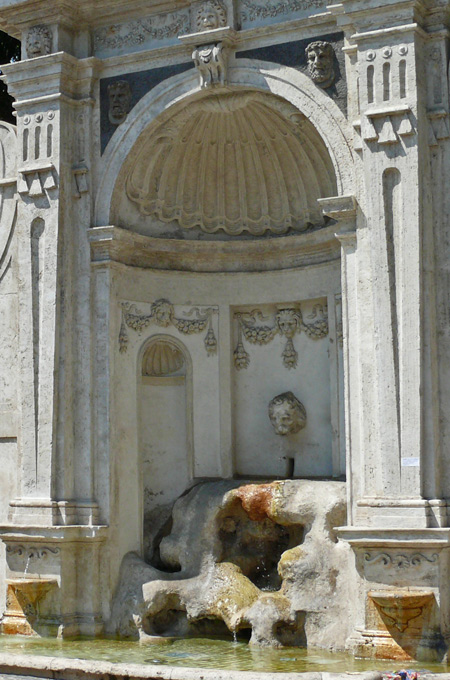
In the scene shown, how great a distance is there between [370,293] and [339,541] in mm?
2562

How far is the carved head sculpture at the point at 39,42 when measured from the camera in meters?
13.0

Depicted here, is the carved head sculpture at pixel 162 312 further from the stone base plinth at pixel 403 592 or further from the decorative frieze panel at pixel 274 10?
the stone base plinth at pixel 403 592

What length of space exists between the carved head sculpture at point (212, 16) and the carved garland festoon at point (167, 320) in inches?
125

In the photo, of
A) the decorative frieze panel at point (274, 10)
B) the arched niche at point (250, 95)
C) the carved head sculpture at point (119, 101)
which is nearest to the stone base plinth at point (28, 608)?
the arched niche at point (250, 95)

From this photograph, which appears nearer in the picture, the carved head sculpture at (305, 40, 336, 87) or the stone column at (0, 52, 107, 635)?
the carved head sculpture at (305, 40, 336, 87)

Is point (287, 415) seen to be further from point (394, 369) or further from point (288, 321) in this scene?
point (394, 369)

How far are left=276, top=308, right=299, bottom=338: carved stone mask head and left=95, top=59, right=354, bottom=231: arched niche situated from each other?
1104mm

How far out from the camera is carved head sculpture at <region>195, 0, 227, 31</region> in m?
12.1

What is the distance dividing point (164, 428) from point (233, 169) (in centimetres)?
317

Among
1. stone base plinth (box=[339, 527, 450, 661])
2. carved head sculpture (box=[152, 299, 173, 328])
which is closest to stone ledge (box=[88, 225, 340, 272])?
carved head sculpture (box=[152, 299, 173, 328])

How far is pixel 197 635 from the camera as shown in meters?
12.2

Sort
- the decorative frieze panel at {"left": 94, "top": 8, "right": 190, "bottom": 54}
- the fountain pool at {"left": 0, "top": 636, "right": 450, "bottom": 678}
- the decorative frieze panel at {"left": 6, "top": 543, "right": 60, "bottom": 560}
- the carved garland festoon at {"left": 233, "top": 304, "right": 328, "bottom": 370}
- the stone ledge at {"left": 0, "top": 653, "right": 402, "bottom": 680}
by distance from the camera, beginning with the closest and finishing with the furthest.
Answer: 1. the stone ledge at {"left": 0, "top": 653, "right": 402, "bottom": 680}
2. the fountain pool at {"left": 0, "top": 636, "right": 450, "bottom": 678}
3. the decorative frieze panel at {"left": 6, "top": 543, "right": 60, "bottom": 560}
4. the decorative frieze panel at {"left": 94, "top": 8, "right": 190, "bottom": 54}
5. the carved garland festoon at {"left": 233, "top": 304, "right": 328, "bottom": 370}

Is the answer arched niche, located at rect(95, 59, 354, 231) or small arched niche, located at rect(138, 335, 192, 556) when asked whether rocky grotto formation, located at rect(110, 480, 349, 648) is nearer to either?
small arched niche, located at rect(138, 335, 192, 556)

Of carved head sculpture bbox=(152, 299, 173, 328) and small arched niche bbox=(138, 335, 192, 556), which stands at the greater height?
carved head sculpture bbox=(152, 299, 173, 328)
